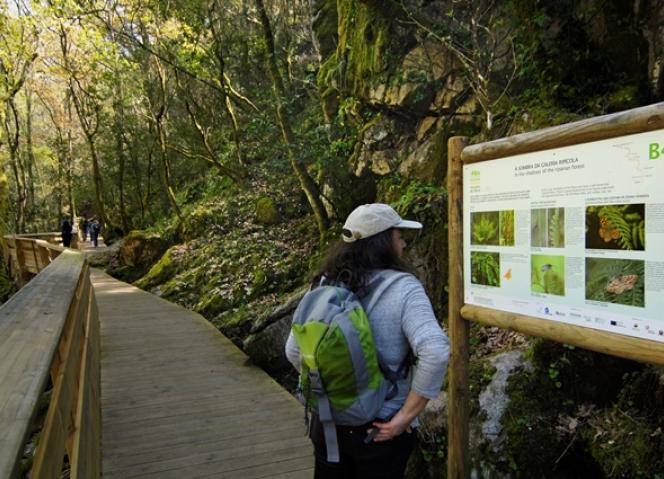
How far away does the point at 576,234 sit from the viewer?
2.31 metres

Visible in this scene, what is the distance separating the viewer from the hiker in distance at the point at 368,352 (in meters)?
2.03

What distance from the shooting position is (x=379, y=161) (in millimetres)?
9164

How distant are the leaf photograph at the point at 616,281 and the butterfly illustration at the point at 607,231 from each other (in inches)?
3.9

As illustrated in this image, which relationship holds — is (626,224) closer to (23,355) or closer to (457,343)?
(457,343)

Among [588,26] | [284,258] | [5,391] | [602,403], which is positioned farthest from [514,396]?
[284,258]

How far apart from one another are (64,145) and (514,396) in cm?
3363

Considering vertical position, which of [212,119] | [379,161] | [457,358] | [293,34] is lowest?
[457,358]

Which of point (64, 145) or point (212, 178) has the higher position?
point (64, 145)

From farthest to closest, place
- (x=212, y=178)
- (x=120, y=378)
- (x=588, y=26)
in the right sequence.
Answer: (x=212, y=178) → (x=120, y=378) → (x=588, y=26)

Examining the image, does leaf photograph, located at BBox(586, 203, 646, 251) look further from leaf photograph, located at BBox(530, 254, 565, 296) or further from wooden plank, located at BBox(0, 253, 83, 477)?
wooden plank, located at BBox(0, 253, 83, 477)

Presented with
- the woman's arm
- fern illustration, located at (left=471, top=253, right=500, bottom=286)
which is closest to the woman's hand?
the woman's arm

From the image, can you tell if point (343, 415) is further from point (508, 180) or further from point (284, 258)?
point (284, 258)

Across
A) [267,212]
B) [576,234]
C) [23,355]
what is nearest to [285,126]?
[267,212]

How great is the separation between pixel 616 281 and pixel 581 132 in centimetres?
71
